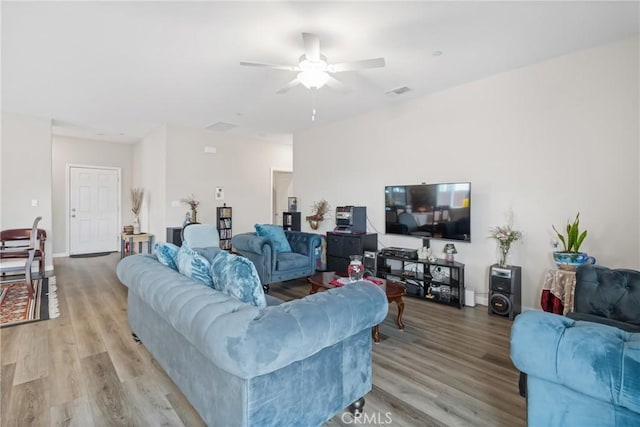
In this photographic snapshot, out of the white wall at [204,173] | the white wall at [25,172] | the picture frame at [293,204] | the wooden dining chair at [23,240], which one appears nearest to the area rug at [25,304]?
the wooden dining chair at [23,240]

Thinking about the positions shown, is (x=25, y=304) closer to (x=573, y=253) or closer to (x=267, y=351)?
(x=267, y=351)

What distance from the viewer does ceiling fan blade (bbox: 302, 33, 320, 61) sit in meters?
2.51

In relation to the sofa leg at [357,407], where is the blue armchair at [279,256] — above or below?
above

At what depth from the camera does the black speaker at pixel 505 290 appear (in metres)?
3.26

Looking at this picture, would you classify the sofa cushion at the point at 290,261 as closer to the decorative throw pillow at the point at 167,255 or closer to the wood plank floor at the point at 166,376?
the wood plank floor at the point at 166,376

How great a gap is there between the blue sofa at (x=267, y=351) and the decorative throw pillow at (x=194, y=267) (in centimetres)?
11

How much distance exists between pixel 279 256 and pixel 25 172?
4556 millimetres

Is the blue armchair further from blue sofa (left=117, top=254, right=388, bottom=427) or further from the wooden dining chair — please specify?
the wooden dining chair

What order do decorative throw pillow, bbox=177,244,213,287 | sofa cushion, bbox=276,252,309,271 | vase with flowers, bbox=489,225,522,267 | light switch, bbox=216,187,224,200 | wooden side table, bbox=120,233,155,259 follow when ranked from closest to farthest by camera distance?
1. decorative throw pillow, bbox=177,244,213,287
2. vase with flowers, bbox=489,225,522,267
3. sofa cushion, bbox=276,252,309,271
4. wooden side table, bbox=120,233,155,259
5. light switch, bbox=216,187,224,200

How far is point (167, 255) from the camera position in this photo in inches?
92.9

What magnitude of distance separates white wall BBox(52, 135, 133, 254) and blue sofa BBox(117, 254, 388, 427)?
22.0ft

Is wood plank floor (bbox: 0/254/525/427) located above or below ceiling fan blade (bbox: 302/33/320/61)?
below

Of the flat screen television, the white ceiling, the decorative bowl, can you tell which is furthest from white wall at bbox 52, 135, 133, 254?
the decorative bowl

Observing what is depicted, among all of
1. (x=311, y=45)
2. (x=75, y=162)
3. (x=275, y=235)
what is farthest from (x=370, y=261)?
(x=75, y=162)
